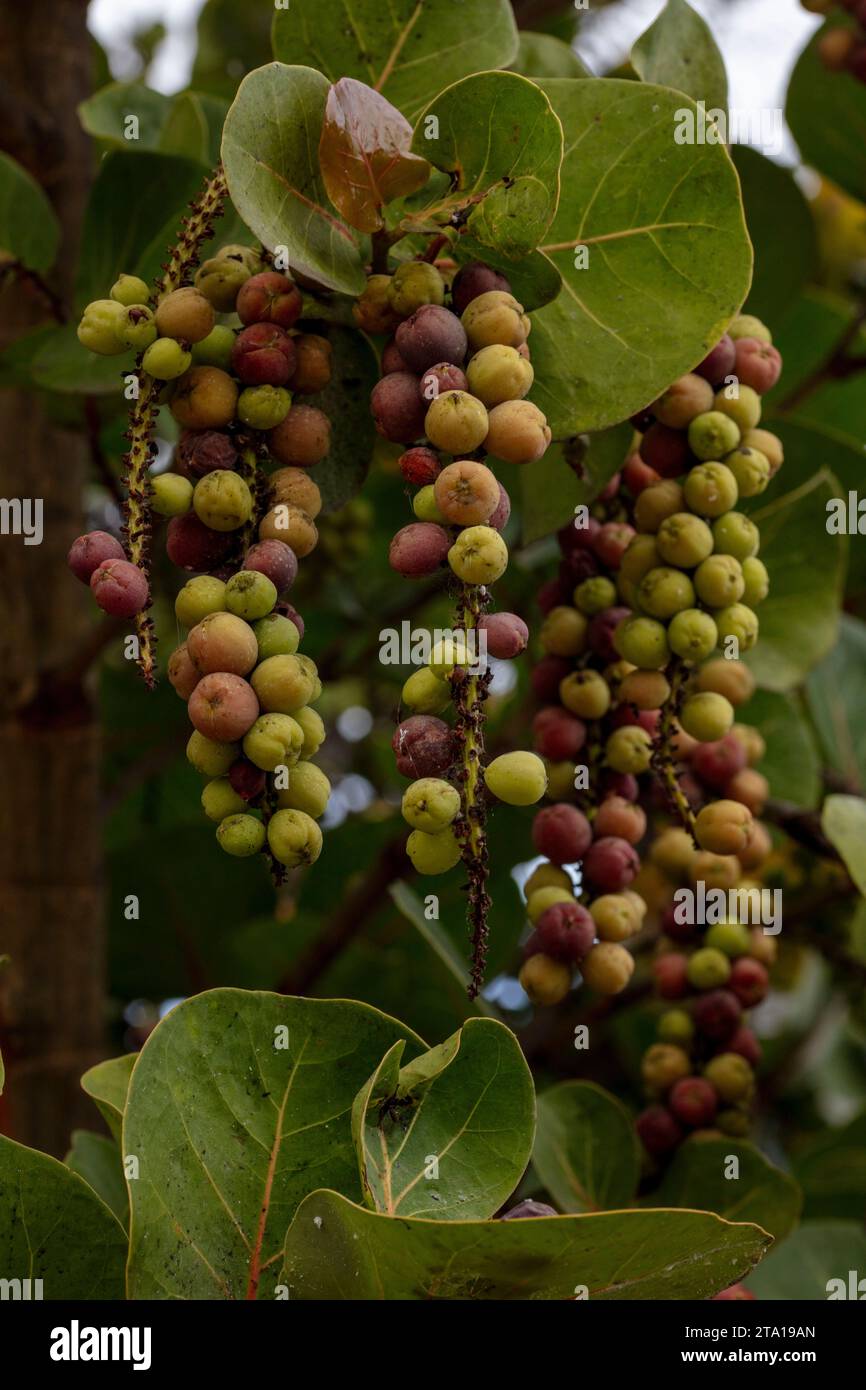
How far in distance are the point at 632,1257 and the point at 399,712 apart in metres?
0.29

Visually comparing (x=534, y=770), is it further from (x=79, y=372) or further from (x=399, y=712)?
(x=79, y=372)

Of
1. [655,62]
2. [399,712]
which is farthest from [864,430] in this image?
[399,712]

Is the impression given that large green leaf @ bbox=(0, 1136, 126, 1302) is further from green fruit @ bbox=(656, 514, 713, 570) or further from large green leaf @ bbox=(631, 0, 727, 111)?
large green leaf @ bbox=(631, 0, 727, 111)

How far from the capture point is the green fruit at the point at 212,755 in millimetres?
723

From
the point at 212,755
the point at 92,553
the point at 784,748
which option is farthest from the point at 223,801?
the point at 784,748

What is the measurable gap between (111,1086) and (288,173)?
22.8 inches

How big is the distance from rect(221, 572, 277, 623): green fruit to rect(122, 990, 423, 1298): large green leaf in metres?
0.24

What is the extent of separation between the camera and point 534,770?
0.71m

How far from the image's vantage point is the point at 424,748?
→ 71 centimetres

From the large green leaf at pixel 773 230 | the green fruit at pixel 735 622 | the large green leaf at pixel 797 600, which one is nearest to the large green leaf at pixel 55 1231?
the green fruit at pixel 735 622

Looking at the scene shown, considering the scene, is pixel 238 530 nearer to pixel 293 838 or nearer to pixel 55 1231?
pixel 293 838

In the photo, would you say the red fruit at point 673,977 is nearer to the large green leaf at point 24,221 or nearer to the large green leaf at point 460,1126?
the large green leaf at point 460,1126

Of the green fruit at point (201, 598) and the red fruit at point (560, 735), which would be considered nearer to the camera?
the green fruit at point (201, 598)

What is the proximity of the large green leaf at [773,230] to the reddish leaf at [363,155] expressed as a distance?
0.71 metres
